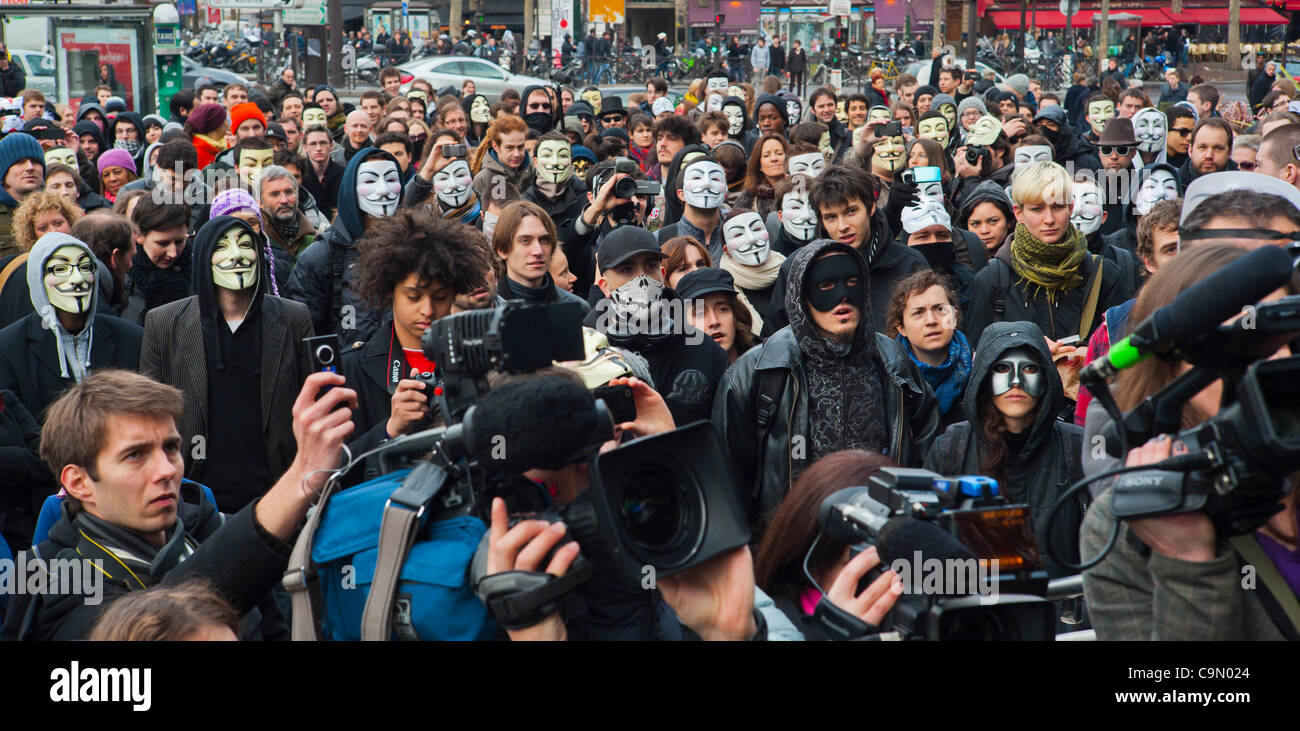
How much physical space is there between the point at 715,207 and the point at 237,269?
3.08m

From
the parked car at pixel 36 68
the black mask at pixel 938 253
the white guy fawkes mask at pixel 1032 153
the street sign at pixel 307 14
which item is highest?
the street sign at pixel 307 14

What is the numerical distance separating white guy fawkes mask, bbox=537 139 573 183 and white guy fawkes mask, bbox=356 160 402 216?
75.4 inches

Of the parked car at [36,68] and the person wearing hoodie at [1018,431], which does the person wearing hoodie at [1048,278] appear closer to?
the person wearing hoodie at [1018,431]

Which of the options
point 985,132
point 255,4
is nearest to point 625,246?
point 985,132

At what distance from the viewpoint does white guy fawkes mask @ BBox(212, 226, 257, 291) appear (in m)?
4.91

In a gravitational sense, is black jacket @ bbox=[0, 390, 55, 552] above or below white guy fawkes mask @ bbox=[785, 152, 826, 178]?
below

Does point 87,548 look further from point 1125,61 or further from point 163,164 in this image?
point 1125,61

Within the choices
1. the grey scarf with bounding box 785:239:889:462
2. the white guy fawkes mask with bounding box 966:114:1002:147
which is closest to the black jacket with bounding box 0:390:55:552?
the grey scarf with bounding box 785:239:889:462

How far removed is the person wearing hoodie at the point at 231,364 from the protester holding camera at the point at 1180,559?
10.8 feet

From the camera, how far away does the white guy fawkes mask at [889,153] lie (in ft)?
28.0

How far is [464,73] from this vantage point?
30.0 m

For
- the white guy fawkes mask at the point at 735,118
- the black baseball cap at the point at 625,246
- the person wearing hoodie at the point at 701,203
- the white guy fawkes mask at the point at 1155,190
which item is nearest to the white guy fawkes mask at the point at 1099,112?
the white guy fawkes mask at the point at 735,118

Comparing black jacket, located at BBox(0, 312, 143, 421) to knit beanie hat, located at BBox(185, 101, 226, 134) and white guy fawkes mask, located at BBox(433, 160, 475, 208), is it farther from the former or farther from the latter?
knit beanie hat, located at BBox(185, 101, 226, 134)

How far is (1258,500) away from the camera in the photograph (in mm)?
1921
